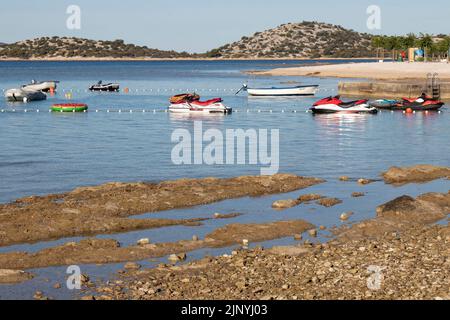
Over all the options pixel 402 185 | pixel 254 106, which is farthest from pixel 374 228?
pixel 254 106

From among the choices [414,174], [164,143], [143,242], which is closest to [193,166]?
[414,174]

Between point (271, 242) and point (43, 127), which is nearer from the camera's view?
point (271, 242)

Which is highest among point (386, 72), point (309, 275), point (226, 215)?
point (386, 72)

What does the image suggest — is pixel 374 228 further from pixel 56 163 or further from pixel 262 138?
pixel 262 138

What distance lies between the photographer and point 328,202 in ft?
86.5

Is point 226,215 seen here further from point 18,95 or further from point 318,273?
point 18,95

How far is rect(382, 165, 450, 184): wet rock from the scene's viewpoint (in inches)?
1231

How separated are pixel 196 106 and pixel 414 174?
41.7 meters

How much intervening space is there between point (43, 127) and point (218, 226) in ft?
125

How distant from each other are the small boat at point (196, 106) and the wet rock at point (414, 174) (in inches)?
1513

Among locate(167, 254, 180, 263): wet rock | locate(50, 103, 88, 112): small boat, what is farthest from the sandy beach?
locate(167, 254, 180, 263): wet rock

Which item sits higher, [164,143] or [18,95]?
[18,95]

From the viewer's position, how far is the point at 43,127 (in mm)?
58625

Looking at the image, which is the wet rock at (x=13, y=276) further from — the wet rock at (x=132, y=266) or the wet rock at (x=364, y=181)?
the wet rock at (x=364, y=181)
